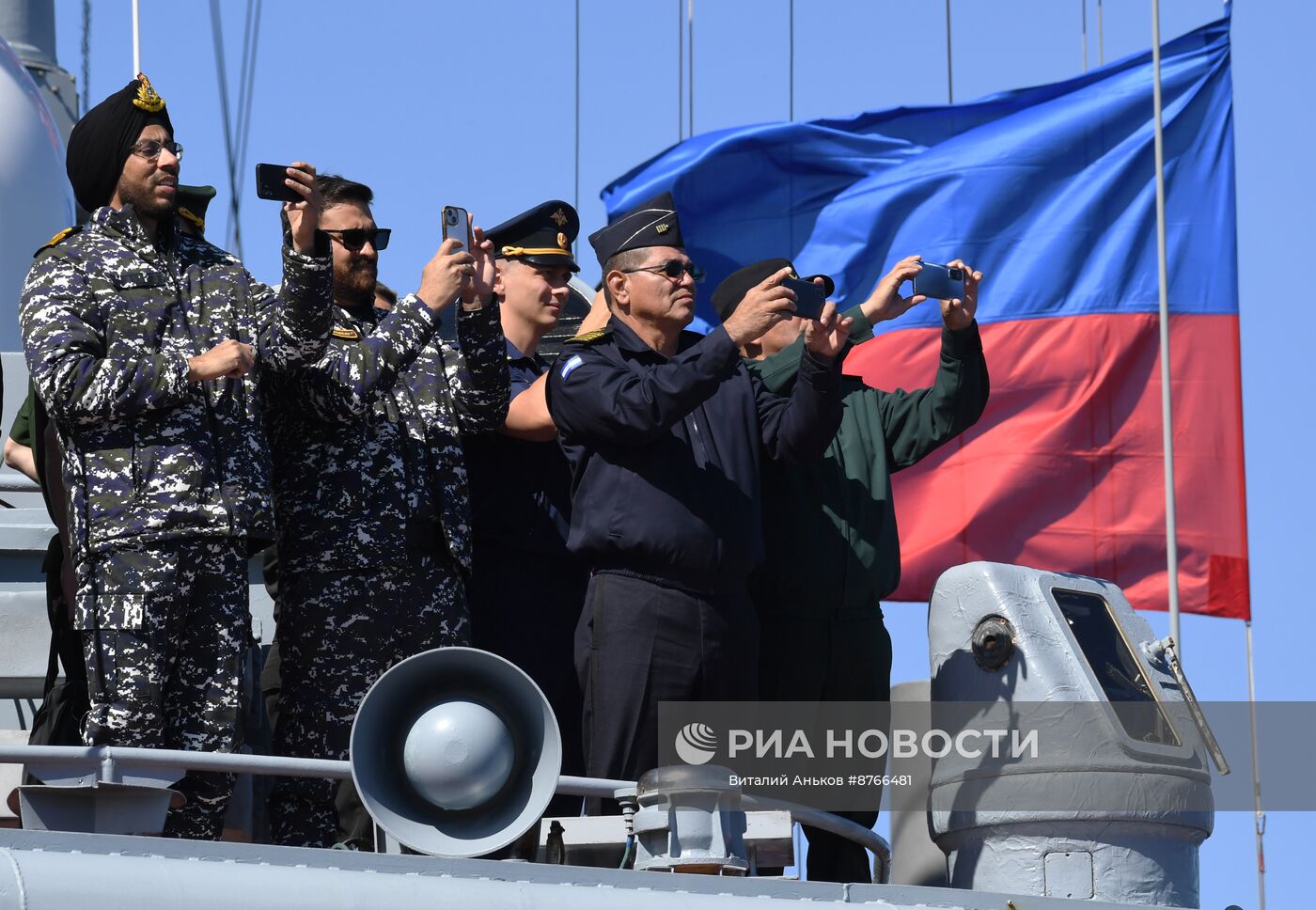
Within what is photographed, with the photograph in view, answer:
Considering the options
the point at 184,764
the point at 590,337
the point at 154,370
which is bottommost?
the point at 184,764

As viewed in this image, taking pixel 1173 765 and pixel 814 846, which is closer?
pixel 1173 765

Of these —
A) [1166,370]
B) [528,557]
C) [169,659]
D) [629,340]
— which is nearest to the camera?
[169,659]

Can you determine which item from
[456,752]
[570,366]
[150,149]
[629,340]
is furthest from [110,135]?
[456,752]

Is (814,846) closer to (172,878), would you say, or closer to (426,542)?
(426,542)

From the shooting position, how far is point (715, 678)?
17.2ft

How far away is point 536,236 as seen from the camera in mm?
6059

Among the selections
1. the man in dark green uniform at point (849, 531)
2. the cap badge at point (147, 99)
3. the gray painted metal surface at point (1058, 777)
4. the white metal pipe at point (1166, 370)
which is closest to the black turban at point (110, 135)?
the cap badge at point (147, 99)

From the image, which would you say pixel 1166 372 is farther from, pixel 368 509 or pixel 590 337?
pixel 368 509

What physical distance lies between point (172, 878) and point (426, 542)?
1.74 m

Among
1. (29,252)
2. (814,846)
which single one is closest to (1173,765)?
(814,846)

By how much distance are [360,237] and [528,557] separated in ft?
3.00

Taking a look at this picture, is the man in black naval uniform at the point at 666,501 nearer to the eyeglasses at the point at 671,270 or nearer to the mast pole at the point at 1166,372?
the eyeglasses at the point at 671,270

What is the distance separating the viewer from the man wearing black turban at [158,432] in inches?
187

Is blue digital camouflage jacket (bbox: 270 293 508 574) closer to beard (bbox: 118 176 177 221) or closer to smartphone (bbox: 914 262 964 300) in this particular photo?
beard (bbox: 118 176 177 221)
